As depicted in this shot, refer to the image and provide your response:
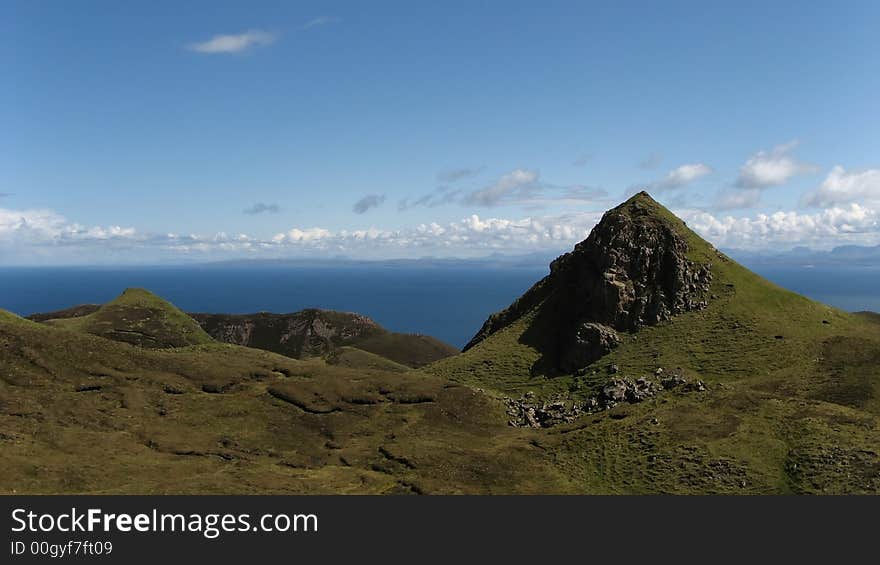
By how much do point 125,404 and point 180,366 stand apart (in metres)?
18.4

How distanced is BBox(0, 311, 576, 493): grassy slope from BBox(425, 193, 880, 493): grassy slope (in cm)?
1128

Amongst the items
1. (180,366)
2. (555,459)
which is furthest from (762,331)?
(180,366)

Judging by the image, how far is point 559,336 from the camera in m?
128

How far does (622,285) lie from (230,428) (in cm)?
8302

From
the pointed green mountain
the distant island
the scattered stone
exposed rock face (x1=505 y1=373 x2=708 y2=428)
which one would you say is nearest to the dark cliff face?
the pointed green mountain

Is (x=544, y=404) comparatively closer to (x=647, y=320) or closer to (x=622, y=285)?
(x=647, y=320)

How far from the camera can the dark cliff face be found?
119562mm

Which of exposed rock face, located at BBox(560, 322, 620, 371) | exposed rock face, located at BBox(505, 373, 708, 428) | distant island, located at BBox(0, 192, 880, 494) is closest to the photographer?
distant island, located at BBox(0, 192, 880, 494)

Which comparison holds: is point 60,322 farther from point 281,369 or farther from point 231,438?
point 231,438

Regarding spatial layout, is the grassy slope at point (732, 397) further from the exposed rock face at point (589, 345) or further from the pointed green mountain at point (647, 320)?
the exposed rock face at point (589, 345)

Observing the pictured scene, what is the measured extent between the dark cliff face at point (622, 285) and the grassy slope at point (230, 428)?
3009 centimetres

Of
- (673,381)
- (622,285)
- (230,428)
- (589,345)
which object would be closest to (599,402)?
(673,381)

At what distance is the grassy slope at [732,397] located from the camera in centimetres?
6694

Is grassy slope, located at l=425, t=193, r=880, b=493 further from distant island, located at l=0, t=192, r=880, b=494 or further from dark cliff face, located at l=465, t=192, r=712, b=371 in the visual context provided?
dark cliff face, located at l=465, t=192, r=712, b=371
